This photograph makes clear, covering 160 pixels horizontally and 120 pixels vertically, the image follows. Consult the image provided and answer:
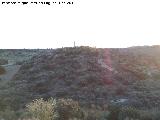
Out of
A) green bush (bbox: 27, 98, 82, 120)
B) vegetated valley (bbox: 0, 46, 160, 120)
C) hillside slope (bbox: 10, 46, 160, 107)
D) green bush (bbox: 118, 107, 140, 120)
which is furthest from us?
hillside slope (bbox: 10, 46, 160, 107)

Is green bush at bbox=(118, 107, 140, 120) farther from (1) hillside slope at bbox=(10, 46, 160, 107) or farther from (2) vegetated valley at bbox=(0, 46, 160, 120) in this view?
(1) hillside slope at bbox=(10, 46, 160, 107)

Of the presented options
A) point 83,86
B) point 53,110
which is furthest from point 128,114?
point 83,86

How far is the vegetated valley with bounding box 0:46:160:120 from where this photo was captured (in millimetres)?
25938

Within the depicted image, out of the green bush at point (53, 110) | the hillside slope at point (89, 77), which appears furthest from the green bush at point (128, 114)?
the hillside slope at point (89, 77)

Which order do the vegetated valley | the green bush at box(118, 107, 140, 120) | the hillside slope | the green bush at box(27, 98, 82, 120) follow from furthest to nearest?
the hillside slope
the vegetated valley
the green bush at box(118, 107, 140, 120)
the green bush at box(27, 98, 82, 120)

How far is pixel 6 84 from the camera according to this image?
153 feet

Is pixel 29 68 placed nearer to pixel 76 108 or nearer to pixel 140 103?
pixel 140 103

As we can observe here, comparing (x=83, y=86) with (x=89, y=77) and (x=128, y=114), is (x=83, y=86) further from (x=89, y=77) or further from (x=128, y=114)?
(x=128, y=114)

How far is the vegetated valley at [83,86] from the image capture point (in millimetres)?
25938

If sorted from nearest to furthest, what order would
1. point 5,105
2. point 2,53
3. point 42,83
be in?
point 5,105 → point 42,83 → point 2,53

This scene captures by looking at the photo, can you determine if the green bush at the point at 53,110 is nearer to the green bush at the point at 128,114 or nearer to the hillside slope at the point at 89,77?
the green bush at the point at 128,114

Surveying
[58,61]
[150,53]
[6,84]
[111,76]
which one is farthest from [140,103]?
[150,53]

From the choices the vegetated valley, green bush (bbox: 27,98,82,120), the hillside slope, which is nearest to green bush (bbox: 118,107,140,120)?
the vegetated valley

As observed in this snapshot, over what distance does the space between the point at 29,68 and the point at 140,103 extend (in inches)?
893
